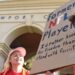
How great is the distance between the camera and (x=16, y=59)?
2.93 metres

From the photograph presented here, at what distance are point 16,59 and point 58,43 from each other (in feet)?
2.99

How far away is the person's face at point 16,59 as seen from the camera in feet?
9.57

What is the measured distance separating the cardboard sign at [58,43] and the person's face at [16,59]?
2.27 ft

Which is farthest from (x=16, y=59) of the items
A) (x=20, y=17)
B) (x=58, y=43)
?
(x=20, y=17)

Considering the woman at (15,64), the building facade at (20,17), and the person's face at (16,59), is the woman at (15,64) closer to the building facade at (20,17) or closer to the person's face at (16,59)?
the person's face at (16,59)

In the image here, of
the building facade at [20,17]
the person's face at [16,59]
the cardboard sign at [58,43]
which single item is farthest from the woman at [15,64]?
the building facade at [20,17]

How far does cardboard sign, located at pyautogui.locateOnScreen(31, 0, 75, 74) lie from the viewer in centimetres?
200

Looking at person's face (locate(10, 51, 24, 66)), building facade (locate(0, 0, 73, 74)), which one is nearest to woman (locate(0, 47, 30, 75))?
person's face (locate(10, 51, 24, 66))

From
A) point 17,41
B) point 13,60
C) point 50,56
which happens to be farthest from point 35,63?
point 17,41

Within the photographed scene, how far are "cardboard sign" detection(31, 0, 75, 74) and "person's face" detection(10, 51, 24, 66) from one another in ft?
2.27

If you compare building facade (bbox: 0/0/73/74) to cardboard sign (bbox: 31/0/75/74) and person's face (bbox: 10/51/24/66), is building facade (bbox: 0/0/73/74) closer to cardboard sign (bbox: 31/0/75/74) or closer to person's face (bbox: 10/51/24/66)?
person's face (bbox: 10/51/24/66)

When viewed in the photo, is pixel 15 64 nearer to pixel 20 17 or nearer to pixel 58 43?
pixel 58 43

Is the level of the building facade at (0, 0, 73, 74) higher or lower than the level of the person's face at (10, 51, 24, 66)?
higher

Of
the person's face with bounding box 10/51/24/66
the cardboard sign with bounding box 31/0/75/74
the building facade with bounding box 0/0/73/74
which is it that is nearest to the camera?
the cardboard sign with bounding box 31/0/75/74
